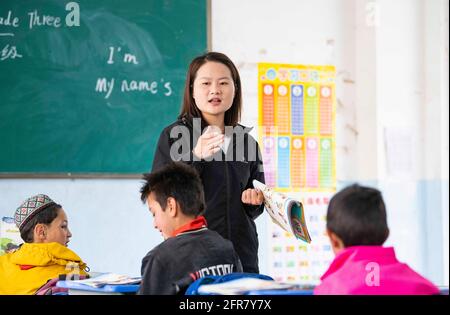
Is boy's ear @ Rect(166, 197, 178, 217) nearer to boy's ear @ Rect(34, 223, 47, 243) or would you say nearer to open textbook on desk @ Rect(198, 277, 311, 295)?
open textbook on desk @ Rect(198, 277, 311, 295)

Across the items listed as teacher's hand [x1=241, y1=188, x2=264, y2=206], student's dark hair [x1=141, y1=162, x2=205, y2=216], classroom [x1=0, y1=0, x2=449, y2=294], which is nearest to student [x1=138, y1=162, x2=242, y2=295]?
student's dark hair [x1=141, y1=162, x2=205, y2=216]

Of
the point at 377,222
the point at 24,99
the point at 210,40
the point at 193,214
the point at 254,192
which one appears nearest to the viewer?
the point at 377,222

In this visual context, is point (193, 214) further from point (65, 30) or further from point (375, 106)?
point (375, 106)

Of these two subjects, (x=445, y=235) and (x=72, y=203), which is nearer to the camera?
(x=72, y=203)

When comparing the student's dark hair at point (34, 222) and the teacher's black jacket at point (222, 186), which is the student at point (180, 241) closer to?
the teacher's black jacket at point (222, 186)

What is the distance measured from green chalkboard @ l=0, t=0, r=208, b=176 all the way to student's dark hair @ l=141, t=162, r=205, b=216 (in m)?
1.78

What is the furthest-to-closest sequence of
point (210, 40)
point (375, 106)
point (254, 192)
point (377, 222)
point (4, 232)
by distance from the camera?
point (375, 106) → point (210, 40) → point (4, 232) → point (254, 192) → point (377, 222)

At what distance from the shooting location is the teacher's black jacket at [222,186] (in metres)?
2.32

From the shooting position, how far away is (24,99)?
12.1 feet

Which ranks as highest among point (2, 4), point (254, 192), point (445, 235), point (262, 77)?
point (2, 4)

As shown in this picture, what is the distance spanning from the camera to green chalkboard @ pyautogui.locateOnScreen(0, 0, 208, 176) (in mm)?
3699

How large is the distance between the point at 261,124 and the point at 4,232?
5.66 feet

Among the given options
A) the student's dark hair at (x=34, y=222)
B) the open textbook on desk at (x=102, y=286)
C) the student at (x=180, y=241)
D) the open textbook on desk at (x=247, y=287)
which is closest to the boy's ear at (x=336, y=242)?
the open textbook on desk at (x=247, y=287)

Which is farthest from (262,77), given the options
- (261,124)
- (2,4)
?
(2,4)
